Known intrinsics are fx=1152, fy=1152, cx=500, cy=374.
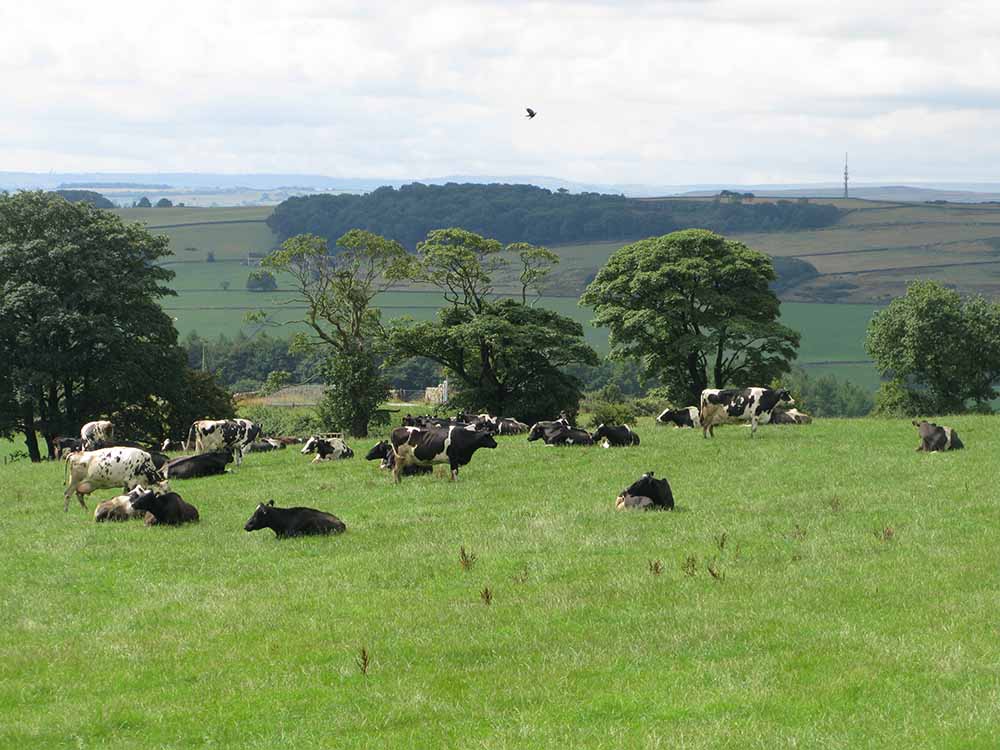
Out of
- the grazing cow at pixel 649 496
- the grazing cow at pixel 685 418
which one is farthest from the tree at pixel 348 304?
the grazing cow at pixel 649 496

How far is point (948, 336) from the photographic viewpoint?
6956 centimetres

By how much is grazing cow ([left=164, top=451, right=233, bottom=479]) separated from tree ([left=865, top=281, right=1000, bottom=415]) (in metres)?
48.8

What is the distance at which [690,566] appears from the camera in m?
17.8

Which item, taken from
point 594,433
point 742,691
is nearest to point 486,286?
point 594,433

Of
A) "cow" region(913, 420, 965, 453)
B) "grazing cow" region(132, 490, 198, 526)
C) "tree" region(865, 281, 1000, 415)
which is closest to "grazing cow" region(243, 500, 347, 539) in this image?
"grazing cow" region(132, 490, 198, 526)

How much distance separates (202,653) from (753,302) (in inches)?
2155

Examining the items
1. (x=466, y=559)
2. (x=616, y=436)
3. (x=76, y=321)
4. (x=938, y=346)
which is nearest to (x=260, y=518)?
(x=466, y=559)

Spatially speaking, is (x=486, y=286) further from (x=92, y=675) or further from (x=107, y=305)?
(x=92, y=675)

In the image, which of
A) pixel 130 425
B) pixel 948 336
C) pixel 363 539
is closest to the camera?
pixel 363 539

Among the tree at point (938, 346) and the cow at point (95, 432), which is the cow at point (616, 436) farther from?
the tree at point (938, 346)

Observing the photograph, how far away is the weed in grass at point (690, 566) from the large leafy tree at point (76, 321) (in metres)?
41.0

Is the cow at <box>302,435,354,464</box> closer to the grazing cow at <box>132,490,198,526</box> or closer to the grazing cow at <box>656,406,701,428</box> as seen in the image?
the grazing cow at <box>132,490,198,526</box>

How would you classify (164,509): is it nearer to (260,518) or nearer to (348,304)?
(260,518)

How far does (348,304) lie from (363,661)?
52.6 m
